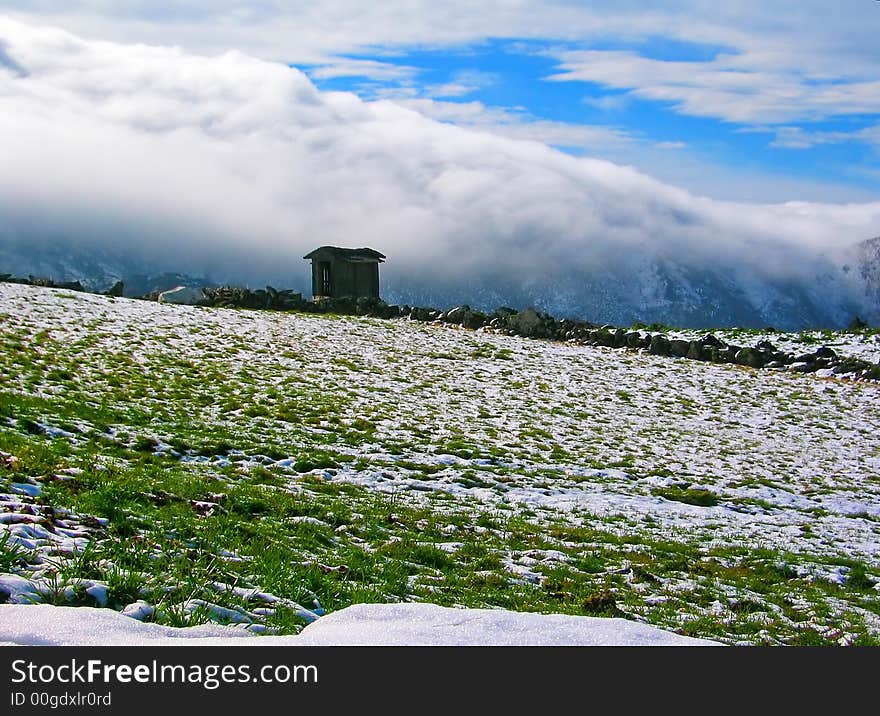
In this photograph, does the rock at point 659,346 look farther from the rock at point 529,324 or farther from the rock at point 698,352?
the rock at point 529,324

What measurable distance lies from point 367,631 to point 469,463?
1211 centimetres

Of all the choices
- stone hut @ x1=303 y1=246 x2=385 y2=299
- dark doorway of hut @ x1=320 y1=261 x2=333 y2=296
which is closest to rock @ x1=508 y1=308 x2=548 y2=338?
stone hut @ x1=303 y1=246 x2=385 y2=299

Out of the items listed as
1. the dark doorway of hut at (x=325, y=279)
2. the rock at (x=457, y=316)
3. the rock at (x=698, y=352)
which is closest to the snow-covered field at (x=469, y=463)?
the rock at (x=698, y=352)

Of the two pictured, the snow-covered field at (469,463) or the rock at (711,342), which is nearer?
the snow-covered field at (469,463)

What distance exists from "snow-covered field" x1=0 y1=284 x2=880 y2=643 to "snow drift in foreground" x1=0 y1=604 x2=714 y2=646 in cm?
61

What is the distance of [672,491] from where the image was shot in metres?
18.0

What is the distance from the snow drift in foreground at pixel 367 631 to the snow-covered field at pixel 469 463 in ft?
1.99

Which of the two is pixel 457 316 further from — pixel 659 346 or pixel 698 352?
pixel 698 352

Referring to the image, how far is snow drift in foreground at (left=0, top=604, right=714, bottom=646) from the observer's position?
606 cm

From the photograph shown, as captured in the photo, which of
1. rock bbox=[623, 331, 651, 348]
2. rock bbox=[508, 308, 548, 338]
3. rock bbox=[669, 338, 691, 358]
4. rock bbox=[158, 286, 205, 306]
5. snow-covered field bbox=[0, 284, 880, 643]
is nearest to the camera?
snow-covered field bbox=[0, 284, 880, 643]

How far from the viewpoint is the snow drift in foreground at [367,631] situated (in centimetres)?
606

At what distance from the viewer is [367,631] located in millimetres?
6645

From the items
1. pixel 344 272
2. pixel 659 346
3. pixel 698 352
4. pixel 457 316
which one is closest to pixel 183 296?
pixel 344 272

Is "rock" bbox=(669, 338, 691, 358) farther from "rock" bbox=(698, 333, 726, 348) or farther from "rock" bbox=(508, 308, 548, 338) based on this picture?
"rock" bbox=(508, 308, 548, 338)
